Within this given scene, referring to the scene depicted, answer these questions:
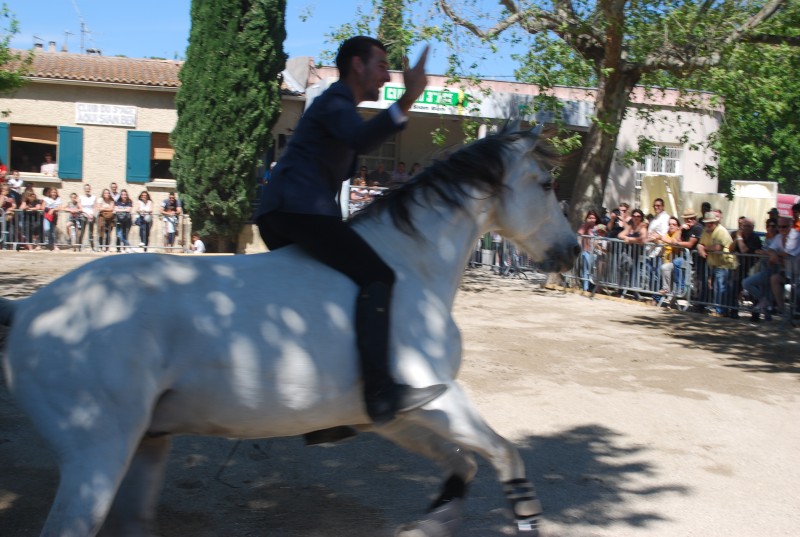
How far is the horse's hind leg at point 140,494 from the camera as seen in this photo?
3.60 metres

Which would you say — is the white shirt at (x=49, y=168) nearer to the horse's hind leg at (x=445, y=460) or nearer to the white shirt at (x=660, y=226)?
the white shirt at (x=660, y=226)

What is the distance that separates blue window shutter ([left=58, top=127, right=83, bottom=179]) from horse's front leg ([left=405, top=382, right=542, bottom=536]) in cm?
2385

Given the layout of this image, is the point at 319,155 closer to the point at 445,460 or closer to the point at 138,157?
the point at 445,460

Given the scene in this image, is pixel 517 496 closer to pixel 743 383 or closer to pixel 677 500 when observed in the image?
pixel 677 500

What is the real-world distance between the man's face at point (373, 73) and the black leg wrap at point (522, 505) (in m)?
2.01

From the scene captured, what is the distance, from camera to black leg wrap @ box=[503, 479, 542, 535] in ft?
12.6

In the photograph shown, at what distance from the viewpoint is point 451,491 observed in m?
4.07

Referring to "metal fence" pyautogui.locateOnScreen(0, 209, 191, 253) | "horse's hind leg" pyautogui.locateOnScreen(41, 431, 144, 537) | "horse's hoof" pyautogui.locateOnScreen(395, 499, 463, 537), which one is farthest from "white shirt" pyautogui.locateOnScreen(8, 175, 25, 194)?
"horse's hind leg" pyautogui.locateOnScreen(41, 431, 144, 537)

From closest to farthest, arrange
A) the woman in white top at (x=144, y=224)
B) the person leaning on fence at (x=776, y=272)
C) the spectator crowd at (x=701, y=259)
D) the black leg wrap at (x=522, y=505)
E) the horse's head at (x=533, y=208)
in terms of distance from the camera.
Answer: the black leg wrap at (x=522, y=505) → the horse's head at (x=533, y=208) → the person leaning on fence at (x=776, y=272) → the spectator crowd at (x=701, y=259) → the woman in white top at (x=144, y=224)

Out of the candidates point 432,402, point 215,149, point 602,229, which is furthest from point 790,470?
point 215,149

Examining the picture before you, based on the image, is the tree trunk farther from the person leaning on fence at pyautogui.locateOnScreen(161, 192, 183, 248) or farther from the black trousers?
the black trousers

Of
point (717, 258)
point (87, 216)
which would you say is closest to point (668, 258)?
point (717, 258)

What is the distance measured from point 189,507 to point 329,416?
1645 millimetres

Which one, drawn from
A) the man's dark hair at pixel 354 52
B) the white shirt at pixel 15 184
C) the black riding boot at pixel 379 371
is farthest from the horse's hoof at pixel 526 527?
the white shirt at pixel 15 184
